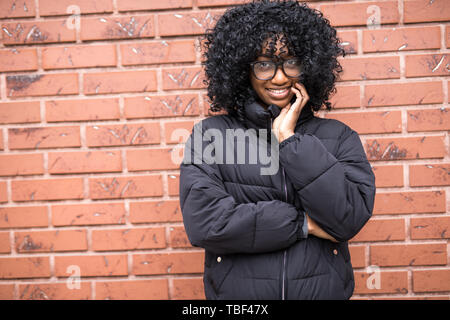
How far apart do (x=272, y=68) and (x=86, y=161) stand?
110 centimetres

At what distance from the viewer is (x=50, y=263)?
1.90 meters

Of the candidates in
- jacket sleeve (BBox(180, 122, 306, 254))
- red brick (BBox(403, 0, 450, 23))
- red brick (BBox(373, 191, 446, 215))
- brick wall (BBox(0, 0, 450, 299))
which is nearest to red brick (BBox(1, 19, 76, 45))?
brick wall (BBox(0, 0, 450, 299))

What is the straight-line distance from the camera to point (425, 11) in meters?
1.79

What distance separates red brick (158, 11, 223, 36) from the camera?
1818 mm

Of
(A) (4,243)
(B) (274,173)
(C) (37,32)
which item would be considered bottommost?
Answer: (A) (4,243)

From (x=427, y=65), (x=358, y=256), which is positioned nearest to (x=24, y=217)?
(x=358, y=256)

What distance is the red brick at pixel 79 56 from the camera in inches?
72.2

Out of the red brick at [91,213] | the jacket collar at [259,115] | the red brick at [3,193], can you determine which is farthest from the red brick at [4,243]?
the jacket collar at [259,115]

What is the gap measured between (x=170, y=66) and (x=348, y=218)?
118cm

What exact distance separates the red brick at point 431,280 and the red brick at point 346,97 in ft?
3.18

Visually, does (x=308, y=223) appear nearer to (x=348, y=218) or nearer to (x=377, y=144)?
(x=348, y=218)

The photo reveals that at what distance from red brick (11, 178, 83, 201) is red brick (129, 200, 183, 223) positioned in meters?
0.31

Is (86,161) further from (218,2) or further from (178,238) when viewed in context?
(218,2)

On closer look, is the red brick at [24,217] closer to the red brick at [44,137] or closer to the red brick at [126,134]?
the red brick at [44,137]
